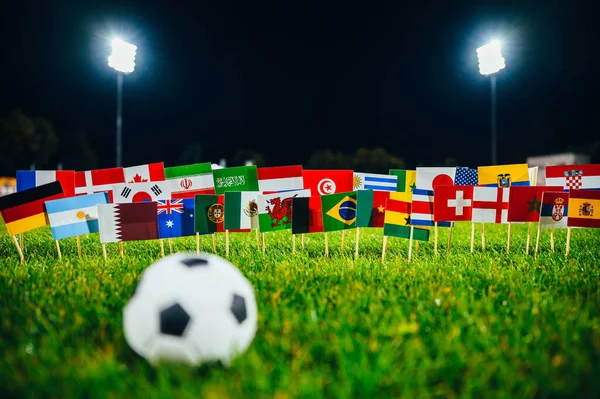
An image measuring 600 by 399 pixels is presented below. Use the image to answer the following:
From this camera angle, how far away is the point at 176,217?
25.2 ft

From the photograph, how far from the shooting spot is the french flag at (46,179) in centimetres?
966

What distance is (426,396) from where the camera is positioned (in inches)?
100

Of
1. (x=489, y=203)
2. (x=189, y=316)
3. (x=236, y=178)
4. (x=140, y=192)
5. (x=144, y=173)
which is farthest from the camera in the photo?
(x=144, y=173)

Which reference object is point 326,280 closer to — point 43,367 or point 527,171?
point 43,367

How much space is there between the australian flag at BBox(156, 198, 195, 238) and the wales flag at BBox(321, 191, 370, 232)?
2481 mm

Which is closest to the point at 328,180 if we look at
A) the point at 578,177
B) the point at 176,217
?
the point at 176,217

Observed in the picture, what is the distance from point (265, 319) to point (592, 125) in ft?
203

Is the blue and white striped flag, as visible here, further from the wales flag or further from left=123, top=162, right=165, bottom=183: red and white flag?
left=123, top=162, right=165, bottom=183: red and white flag

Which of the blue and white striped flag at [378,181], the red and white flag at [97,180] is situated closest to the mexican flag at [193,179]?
the red and white flag at [97,180]

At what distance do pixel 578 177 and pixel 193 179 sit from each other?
904 cm

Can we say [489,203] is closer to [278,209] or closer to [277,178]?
[278,209]

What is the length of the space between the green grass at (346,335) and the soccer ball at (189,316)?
0.39 ft

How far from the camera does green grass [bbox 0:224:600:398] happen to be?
2.62 m

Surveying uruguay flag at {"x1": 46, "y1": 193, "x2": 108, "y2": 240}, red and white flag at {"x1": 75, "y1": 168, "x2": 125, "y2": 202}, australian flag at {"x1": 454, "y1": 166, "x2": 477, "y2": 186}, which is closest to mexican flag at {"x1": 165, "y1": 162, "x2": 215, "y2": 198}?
red and white flag at {"x1": 75, "y1": 168, "x2": 125, "y2": 202}
